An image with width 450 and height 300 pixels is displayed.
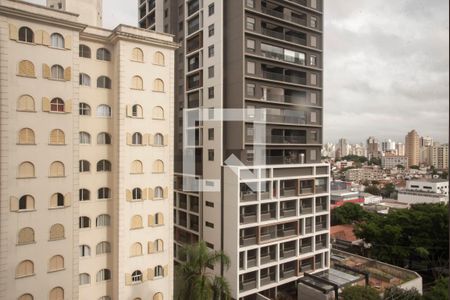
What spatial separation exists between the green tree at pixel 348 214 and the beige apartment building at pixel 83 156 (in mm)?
21006

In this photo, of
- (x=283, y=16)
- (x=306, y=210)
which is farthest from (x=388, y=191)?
(x=283, y=16)

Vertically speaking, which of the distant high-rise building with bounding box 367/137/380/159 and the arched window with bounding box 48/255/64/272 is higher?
the distant high-rise building with bounding box 367/137/380/159

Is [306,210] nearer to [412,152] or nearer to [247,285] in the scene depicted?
[247,285]

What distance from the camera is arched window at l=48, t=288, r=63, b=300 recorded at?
9477mm

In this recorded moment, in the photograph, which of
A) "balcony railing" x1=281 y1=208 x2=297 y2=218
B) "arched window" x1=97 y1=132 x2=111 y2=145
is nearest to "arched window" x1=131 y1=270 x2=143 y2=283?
"arched window" x1=97 y1=132 x2=111 y2=145

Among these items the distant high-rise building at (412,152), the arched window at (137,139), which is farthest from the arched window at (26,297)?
the distant high-rise building at (412,152)

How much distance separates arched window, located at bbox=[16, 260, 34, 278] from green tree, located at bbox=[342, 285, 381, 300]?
37.9 ft

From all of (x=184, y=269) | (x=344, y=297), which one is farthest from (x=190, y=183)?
(x=344, y=297)

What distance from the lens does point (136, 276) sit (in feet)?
36.2

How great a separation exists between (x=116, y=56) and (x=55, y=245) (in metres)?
6.77

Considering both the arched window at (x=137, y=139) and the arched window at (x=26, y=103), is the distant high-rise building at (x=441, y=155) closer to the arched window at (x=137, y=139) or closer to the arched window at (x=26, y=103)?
the arched window at (x=137, y=139)

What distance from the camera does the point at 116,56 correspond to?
1106 cm

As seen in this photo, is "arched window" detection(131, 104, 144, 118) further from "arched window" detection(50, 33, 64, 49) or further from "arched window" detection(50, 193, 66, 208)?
"arched window" detection(50, 193, 66, 208)

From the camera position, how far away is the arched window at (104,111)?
10938 millimetres
